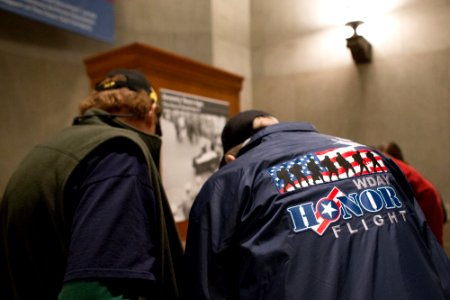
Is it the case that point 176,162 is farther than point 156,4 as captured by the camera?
No

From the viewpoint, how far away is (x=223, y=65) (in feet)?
13.4

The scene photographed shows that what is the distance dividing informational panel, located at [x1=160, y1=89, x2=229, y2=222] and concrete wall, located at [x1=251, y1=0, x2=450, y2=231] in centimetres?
126

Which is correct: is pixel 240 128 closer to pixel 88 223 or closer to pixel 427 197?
pixel 88 223

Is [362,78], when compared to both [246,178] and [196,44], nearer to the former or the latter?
[196,44]

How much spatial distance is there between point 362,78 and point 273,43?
102 centimetres

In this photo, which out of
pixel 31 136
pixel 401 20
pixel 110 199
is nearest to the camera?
pixel 110 199

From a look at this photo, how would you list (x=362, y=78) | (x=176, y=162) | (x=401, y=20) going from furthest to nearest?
1. (x=362, y=78)
2. (x=401, y=20)
3. (x=176, y=162)

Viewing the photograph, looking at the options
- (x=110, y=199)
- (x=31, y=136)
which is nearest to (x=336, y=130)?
(x=31, y=136)

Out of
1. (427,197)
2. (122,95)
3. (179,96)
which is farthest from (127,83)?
(427,197)

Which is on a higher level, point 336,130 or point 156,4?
point 156,4

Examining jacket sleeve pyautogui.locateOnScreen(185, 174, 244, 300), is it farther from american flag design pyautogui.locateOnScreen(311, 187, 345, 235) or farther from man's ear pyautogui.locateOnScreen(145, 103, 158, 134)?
man's ear pyautogui.locateOnScreen(145, 103, 158, 134)

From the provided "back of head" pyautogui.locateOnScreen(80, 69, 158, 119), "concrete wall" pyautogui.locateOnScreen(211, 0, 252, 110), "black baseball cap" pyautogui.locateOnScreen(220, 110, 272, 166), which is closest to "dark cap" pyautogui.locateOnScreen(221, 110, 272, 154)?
"black baseball cap" pyautogui.locateOnScreen(220, 110, 272, 166)

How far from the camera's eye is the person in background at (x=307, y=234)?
3.04ft

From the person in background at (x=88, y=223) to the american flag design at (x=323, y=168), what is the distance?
33cm
